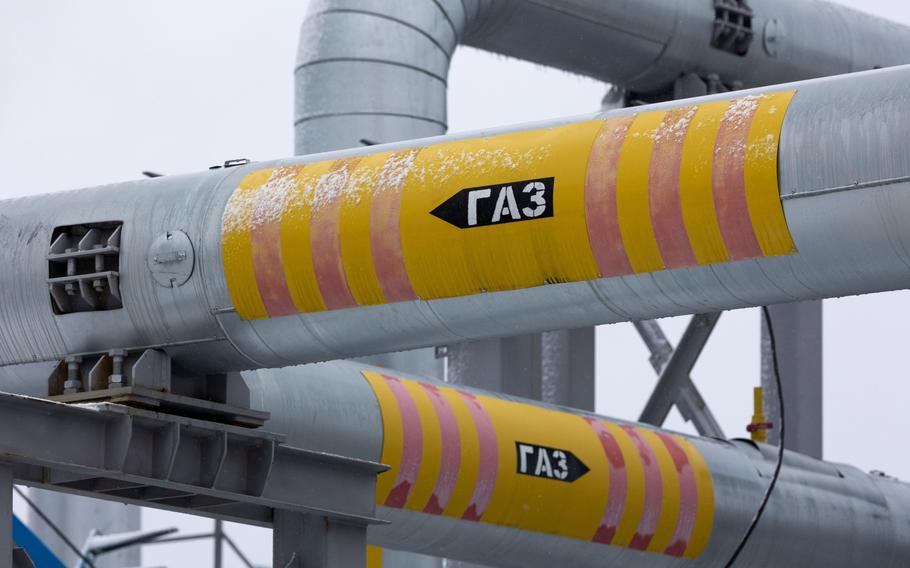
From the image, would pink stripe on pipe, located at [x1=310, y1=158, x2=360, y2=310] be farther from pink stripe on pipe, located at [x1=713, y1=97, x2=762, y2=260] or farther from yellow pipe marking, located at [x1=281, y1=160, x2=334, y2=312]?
pink stripe on pipe, located at [x1=713, y1=97, x2=762, y2=260]

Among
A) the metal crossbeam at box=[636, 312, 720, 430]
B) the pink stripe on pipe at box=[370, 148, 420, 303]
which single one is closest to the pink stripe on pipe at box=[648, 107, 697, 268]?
the pink stripe on pipe at box=[370, 148, 420, 303]

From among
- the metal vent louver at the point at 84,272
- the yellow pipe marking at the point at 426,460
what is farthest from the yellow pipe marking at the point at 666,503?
the metal vent louver at the point at 84,272

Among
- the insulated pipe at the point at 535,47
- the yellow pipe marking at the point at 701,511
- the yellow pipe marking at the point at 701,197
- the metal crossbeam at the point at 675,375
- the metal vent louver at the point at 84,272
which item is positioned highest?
the insulated pipe at the point at 535,47

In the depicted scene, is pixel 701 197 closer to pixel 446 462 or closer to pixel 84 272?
pixel 84 272

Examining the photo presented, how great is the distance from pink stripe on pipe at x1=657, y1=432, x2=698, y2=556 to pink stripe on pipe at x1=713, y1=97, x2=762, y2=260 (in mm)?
5061

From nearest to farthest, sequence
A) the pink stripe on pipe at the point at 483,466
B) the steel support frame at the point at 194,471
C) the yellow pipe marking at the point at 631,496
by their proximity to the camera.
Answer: the steel support frame at the point at 194,471, the pink stripe on pipe at the point at 483,466, the yellow pipe marking at the point at 631,496

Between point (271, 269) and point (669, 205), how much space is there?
1.92 metres

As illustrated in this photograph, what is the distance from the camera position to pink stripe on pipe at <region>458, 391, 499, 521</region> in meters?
9.89

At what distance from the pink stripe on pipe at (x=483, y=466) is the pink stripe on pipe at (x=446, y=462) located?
201 mm

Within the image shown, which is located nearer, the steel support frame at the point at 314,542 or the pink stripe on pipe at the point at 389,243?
the pink stripe on pipe at the point at 389,243

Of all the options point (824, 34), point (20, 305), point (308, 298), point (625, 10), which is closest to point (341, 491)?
point (308, 298)

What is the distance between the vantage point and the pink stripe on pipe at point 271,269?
7.31 m

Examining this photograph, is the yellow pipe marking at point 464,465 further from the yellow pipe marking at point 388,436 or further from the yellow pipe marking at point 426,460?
the yellow pipe marking at point 388,436

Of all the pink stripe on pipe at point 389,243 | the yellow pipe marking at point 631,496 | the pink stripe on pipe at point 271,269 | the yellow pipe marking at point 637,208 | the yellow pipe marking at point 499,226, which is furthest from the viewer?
the yellow pipe marking at point 631,496
